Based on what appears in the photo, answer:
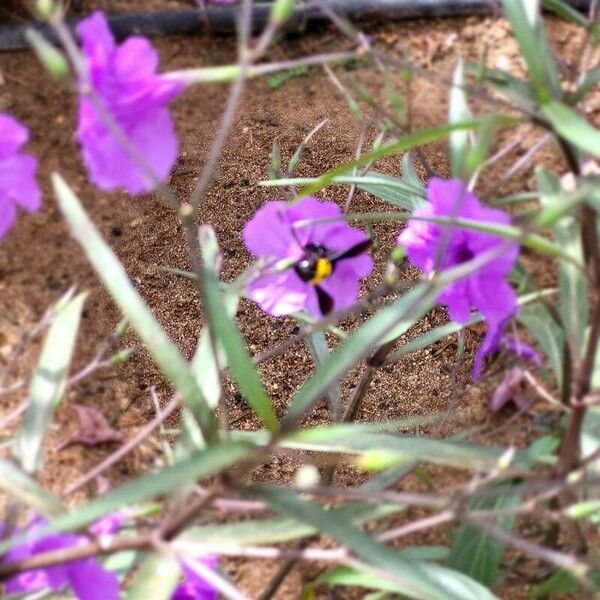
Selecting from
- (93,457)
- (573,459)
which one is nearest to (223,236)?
(93,457)

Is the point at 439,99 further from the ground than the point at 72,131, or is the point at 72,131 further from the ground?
the point at 439,99

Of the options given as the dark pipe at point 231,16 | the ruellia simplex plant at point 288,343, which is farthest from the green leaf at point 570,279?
the dark pipe at point 231,16

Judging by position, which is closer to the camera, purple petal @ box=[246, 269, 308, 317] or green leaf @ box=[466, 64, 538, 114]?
green leaf @ box=[466, 64, 538, 114]

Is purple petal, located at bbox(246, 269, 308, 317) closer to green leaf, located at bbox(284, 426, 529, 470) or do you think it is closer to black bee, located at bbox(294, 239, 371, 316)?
black bee, located at bbox(294, 239, 371, 316)

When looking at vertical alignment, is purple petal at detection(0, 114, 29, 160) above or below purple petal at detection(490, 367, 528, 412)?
below

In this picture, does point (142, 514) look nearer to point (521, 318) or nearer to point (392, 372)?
point (521, 318)

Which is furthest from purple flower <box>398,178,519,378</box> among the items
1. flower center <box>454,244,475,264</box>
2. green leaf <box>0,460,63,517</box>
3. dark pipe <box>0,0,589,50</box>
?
dark pipe <box>0,0,589,50</box>
